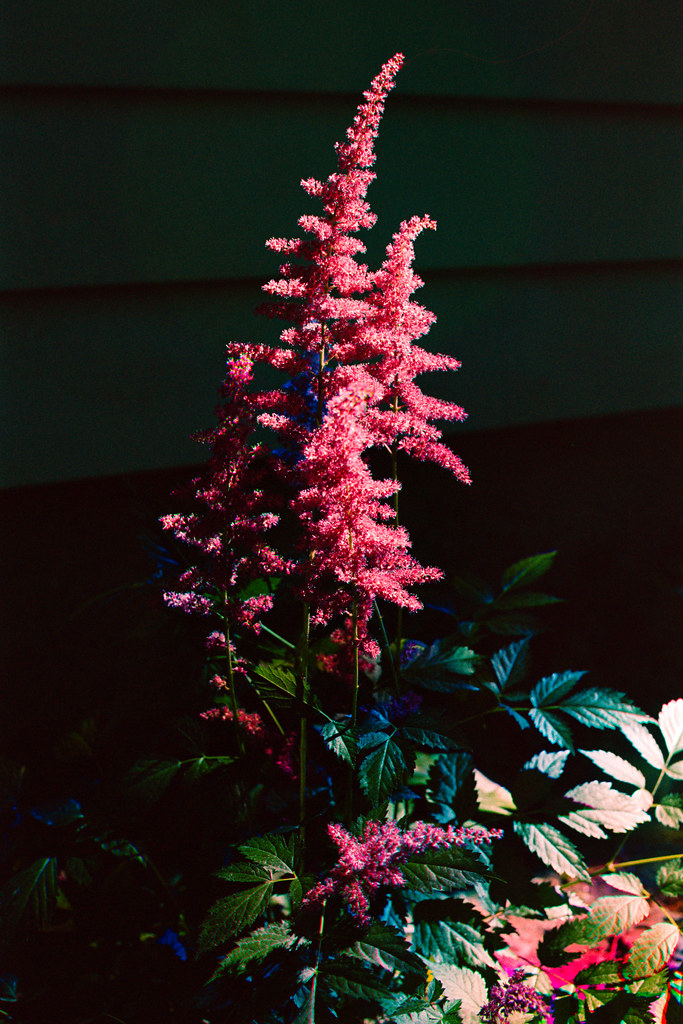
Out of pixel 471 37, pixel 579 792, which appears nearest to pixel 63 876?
pixel 579 792

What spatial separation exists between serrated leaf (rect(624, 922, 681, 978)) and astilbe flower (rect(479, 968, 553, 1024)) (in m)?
0.18

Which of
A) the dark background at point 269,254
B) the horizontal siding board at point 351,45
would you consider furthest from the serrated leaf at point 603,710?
the horizontal siding board at point 351,45

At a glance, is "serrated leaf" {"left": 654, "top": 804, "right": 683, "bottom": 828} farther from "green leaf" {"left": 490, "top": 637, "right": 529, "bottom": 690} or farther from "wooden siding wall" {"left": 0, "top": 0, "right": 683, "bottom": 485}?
"wooden siding wall" {"left": 0, "top": 0, "right": 683, "bottom": 485}

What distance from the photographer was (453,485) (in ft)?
6.73

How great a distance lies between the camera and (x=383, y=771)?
0.99 metres

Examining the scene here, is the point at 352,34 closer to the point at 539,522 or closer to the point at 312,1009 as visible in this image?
the point at 539,522

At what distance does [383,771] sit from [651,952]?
1.97 feet

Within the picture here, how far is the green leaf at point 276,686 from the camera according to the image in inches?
42.4

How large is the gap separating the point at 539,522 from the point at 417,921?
57.1 inches

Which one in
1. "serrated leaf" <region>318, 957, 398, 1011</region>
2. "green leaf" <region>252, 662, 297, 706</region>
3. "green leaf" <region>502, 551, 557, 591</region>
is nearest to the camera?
"serrated leaf" <region>318, 957, 398, 1011</region>

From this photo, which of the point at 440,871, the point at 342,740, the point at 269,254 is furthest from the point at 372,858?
the point at 269,254

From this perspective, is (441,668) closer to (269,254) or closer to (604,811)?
(604,811)

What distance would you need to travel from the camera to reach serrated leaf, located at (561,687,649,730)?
4.18ft

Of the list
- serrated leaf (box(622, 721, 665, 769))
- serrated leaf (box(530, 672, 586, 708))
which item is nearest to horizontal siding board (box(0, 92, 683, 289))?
serrated leaf (box(530, 672, 586, 708))
